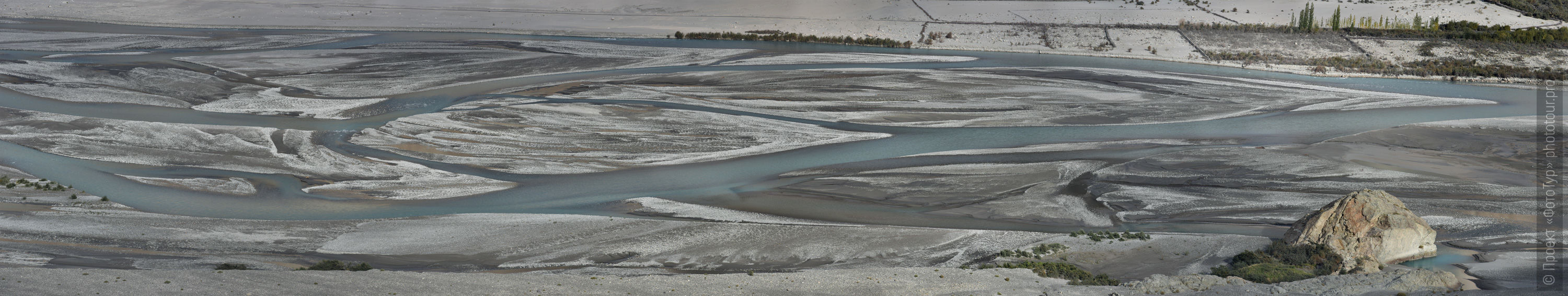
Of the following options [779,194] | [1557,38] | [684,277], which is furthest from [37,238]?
[1557,38]

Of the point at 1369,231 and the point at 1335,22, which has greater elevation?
the point at 1335,22

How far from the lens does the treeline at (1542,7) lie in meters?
51.0

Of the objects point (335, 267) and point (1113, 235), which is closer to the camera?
point (335, 267)

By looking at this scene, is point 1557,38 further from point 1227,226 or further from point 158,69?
point 158,69

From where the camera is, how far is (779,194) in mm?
24719

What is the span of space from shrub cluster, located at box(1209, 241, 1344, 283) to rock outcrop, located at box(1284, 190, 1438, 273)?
0.22 metres

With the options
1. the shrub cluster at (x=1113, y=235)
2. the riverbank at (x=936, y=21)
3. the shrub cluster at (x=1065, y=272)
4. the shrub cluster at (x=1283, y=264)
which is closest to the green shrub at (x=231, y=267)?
the shrub cluster at (x=1065, y=272)

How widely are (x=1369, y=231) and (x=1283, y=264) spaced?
6.37 ft

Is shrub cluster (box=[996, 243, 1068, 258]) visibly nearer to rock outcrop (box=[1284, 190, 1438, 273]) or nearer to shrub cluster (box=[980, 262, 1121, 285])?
shrub cluster (box=[980, 262, 1121, 285])

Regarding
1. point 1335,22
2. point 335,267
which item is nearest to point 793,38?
point 1335,22

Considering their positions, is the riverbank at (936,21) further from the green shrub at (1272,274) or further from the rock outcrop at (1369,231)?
the green shrub at (1272,274)

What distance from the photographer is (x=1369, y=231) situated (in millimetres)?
18609

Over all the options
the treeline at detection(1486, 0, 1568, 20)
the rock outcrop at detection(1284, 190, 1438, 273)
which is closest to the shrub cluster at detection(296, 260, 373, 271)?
the rock outcrop at detection(1284, 190, 1438, 273)

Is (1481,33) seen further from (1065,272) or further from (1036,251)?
(1065,272)
